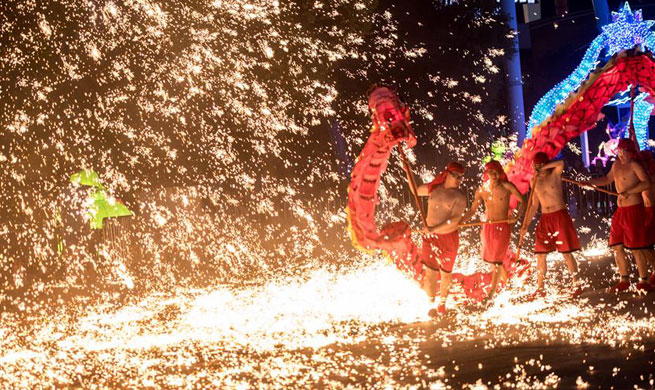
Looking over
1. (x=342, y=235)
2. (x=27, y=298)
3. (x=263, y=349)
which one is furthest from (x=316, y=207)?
(x=263, y=349)

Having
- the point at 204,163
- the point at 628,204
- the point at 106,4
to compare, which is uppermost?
the point at 106,4

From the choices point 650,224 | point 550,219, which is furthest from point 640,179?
point 550,219

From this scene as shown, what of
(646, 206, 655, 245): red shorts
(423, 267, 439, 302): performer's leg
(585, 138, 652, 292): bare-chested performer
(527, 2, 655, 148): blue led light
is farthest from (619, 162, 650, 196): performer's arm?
(527, 2, 655, 148): blue led light

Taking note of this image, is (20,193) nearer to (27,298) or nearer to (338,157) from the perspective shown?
(27,298)

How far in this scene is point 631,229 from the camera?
9719 millimetres

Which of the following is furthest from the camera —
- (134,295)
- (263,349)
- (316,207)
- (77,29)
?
(316,207)

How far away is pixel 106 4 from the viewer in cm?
1700

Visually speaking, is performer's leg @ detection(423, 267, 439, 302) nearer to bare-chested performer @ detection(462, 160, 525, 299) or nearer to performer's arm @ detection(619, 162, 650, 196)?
bare-chested performer @ detection(462, 160, 525, 299)

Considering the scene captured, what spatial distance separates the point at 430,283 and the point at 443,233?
0.51 metres

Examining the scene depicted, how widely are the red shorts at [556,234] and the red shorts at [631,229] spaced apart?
1.40 ft

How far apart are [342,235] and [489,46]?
7852 millimetres

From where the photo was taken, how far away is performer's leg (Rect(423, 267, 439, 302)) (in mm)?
9258

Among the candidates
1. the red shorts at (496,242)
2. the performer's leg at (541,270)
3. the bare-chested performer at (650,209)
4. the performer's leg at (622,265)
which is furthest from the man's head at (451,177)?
the bare-chested performer at (650,209)

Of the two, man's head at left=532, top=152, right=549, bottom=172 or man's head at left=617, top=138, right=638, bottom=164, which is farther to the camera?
man's head at left=532, top=152, right=549, bottom=172
